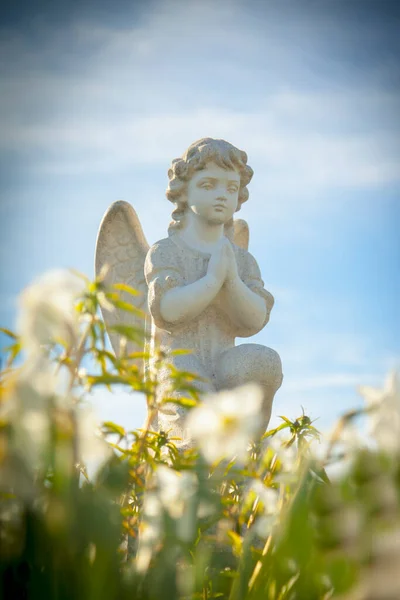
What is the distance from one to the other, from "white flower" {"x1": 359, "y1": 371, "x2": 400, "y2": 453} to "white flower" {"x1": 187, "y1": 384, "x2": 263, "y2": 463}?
0.13m

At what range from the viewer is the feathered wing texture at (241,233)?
16.0 feet

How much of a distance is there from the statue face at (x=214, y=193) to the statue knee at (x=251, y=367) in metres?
0.76

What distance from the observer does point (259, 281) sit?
13.9 ft

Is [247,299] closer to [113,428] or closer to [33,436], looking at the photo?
[113,428]

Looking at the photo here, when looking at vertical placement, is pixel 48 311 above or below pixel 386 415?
above

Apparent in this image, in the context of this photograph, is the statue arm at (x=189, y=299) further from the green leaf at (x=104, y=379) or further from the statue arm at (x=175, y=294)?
the green leaf at (x=104, y=379)

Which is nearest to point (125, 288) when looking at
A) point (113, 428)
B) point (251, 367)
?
point (113, 428)

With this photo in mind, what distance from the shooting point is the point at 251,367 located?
3.69 m

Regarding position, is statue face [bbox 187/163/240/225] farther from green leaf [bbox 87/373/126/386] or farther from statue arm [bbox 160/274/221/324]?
green leaf [bbox 87/373/126/386]

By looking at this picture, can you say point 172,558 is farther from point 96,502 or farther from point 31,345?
point 31,345

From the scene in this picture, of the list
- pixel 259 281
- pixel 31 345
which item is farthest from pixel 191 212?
pixel 31 345

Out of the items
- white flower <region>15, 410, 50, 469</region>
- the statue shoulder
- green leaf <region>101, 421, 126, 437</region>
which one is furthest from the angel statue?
white flower <region>15, 410, 50, 469</region>

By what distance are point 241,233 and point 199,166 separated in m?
0.88

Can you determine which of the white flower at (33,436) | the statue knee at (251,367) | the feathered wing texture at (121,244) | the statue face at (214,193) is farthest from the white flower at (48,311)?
the feathered wing texture at (121,244)
